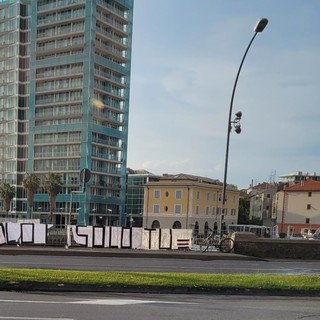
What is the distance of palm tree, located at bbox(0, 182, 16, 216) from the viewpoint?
92.5 meters

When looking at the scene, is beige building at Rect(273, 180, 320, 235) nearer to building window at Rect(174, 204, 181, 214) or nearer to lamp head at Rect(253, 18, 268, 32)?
building window at Rect(174, 204, 181, 214)

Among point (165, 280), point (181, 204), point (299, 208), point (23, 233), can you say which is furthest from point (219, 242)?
point (299, 208)

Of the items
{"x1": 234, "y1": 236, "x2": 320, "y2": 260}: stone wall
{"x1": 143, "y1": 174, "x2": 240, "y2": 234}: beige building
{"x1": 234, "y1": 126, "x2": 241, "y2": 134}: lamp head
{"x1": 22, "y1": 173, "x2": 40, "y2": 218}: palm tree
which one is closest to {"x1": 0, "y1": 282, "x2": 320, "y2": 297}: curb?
{"x1": 234, "y1": 126, "x2": 241, "y2": 134}: lamp head

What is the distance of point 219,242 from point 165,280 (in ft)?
38.9

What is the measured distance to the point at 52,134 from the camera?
9562cm

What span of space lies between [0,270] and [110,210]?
83723 mm

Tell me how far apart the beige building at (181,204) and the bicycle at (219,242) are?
6254 centimetres

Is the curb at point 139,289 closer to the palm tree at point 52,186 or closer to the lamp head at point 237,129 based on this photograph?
the lamp head at point 237,129

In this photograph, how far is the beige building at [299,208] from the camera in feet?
296

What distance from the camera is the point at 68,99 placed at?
309 feet

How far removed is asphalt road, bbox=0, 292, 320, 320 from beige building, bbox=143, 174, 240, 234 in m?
75.9

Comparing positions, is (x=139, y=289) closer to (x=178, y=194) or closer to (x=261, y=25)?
(x=261, y=25)

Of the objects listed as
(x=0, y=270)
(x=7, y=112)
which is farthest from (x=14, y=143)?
(x=0, y=270)

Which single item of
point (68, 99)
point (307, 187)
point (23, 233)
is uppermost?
point (68, 99)
